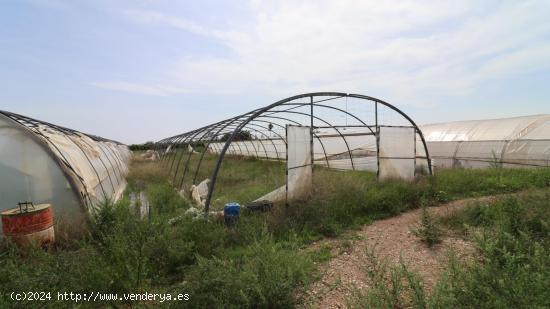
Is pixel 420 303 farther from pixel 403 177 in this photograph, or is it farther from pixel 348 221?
pixel 403 177

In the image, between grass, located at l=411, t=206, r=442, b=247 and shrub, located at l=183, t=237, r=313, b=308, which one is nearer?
shrub, located at l=183, t=237, r=313, b=308

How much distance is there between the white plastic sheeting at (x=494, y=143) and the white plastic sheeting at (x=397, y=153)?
338 cm

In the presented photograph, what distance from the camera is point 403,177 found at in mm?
9008

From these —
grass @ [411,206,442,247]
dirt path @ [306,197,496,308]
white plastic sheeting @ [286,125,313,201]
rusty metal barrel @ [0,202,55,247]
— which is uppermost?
white plastic sheeting @ [286,125,313,201]

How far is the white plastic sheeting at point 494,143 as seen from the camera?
11.2 meters

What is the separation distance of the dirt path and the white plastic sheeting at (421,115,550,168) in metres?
6.85

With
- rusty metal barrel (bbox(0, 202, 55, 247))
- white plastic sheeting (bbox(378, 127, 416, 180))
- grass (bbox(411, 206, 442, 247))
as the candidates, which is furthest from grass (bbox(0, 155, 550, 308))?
grass (bbox(411, 206, 442, 247))

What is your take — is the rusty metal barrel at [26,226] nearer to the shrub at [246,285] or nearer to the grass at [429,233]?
the shrub at [246,285]

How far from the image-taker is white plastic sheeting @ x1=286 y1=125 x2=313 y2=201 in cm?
682

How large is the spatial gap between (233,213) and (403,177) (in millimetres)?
5774

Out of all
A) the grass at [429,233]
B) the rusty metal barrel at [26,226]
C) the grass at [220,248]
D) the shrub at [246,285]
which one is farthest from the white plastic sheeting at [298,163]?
the rusty metal barrel at [26,226]

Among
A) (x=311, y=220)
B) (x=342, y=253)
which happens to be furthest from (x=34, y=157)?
(x=342, y=253)

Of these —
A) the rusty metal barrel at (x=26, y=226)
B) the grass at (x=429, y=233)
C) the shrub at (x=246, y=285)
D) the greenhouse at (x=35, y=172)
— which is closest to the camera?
the shrub at (x=246, y=285)

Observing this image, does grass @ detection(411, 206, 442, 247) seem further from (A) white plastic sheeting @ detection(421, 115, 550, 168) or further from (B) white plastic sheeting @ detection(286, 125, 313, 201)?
(A) white plastic sheeting @ detection(421, 115, 550, 168)
